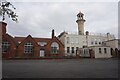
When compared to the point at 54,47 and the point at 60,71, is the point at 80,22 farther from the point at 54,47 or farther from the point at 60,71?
the point at 60,71

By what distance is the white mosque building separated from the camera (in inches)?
1849

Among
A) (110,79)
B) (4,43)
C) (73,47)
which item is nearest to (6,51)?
(4,43)

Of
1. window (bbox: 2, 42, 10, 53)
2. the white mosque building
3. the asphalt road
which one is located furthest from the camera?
the white mosque building

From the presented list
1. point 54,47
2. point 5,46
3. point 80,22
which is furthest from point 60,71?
point 80,22

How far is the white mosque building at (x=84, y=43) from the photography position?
4696 cm

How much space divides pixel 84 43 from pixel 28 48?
17366 mm

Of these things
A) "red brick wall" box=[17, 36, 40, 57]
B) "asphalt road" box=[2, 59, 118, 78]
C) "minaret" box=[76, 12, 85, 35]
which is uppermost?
"minaret" box=[76, 12, 85, 35]

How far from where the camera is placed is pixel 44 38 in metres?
55.0

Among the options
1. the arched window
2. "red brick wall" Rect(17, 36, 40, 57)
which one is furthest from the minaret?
"red brick wall" Rect(17, 36, 40, 57)

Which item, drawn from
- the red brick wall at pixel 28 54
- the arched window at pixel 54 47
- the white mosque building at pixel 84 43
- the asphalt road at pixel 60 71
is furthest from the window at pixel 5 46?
the asphalt road at pixel 60 71

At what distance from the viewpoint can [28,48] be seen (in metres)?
46.0

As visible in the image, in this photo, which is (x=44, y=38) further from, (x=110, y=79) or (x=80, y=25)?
(x=110, y=79)

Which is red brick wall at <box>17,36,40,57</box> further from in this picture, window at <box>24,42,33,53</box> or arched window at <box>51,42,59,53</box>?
arched window at <box>51,42,59,53</box>

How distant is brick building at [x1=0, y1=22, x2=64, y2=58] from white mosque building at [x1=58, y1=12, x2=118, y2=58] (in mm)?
3832
